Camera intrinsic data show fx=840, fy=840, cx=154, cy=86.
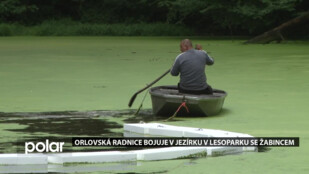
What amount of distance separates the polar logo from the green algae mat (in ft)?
0.49

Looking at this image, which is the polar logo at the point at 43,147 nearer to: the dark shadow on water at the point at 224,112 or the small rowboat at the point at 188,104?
the small rowboat at the point at 188,104

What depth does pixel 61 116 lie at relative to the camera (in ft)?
29.4

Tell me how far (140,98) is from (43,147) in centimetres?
426

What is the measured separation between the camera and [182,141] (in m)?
6.87

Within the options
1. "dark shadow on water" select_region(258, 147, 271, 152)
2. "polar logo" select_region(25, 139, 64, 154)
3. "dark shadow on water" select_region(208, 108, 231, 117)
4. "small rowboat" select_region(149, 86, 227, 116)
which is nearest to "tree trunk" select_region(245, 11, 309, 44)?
"dark shadow on water" select_region(208, 108, 231, 117)

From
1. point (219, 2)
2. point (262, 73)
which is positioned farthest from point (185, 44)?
point (219, 2)

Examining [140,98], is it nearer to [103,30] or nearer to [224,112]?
[224,112]

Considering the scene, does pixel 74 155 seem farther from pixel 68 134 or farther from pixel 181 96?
pixel 181 96

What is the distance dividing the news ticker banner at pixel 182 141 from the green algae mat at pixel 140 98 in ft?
0.54

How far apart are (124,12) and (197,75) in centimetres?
2836

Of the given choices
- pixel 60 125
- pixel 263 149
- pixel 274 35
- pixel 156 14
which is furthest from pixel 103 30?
pixel 263 149

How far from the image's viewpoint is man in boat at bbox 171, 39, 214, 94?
9.16 metres

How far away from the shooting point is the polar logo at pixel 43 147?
654cm

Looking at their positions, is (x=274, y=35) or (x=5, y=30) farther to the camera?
(x=5, y=30)
